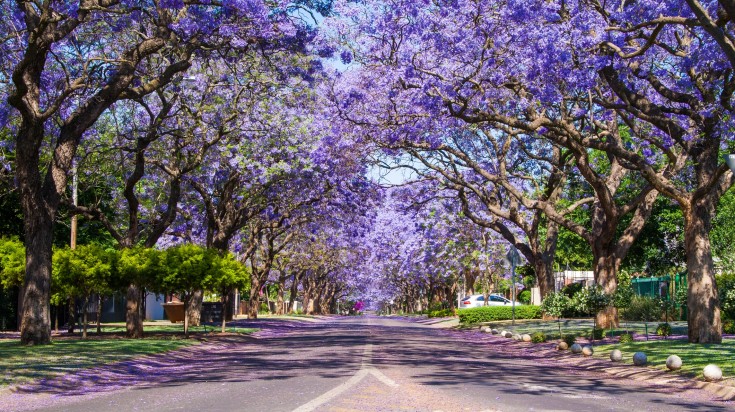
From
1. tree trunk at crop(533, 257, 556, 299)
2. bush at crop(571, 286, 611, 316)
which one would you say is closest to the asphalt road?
bush at crop(571, 286, 611, 316)

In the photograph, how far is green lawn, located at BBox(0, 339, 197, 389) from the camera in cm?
1480

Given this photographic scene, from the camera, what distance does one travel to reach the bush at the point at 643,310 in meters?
35.9

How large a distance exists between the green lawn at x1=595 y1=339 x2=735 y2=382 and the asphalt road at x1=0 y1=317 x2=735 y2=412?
1274mm

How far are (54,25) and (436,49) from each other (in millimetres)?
9111

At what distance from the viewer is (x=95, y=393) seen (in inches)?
518

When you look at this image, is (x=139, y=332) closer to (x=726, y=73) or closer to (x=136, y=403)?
(x=136, y=403)

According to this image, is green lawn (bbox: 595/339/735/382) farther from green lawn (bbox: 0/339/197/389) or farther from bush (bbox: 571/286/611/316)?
green lawn (bbox: 0/339/197/389)

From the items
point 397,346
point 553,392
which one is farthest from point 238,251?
point 553,392

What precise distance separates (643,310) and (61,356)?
1033 inches

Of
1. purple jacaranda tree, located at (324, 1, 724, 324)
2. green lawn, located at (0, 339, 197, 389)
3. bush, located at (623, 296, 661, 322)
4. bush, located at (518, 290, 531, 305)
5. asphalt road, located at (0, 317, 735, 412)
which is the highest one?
purple jacaranda tree, located at (324, 1, 724, 324)

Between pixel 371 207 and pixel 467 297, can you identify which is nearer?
pixel 371 207

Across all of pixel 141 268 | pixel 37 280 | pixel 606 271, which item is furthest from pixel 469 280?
pixel 37 280

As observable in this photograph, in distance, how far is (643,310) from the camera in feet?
121

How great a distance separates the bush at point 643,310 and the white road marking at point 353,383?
20143 millimetres
